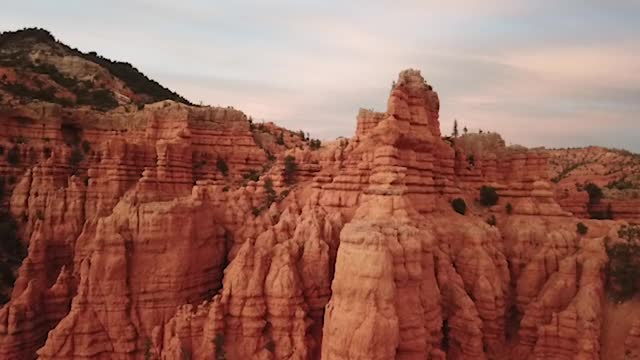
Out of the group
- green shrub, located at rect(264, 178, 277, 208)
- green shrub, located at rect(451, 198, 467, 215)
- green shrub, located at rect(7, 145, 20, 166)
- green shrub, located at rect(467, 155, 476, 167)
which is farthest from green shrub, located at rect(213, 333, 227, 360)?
green shrub, located at rect(7, 145, 20, 166)

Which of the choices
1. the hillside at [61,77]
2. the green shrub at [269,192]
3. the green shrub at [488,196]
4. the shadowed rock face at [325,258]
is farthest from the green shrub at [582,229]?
the hillside at [61,77]

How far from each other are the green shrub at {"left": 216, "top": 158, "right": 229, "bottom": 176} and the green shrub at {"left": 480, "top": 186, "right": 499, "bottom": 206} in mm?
17778

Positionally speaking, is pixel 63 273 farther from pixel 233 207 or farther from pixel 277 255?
pixel 277 255

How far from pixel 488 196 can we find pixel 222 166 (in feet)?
60.7

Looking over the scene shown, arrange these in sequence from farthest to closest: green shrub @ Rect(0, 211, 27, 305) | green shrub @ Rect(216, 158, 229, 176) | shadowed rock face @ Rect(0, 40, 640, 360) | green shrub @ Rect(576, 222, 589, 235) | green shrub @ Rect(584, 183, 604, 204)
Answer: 1. green shrub @ Rect(216, 158, 229, 176)
2. green shrub @ Rect(584, 183, 604, 204)
3. green shrub @ Rect(0, 211, 27, 305)
4. green shrub @ Rect(576, 222, 589, 235)
5. shadowed rock face @ Rect(0, 40, 640, 360)

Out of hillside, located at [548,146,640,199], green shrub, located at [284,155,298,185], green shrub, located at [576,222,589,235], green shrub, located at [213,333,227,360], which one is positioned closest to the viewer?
green shrub, located at [213,333,227,360]

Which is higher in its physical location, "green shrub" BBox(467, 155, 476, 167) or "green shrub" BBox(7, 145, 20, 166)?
"green shrub" BBox(467, 155, 476, 167)

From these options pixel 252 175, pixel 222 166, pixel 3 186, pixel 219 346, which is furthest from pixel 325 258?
pixel 3 186

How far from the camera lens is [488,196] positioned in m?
28.4

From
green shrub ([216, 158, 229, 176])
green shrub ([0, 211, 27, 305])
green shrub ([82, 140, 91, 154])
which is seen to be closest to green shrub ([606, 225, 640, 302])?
green shrub ([216, 158, 229, 176])

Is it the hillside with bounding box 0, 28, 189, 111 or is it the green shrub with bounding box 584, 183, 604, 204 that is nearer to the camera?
the green shrub with bounding box 584, 183, 604, 204

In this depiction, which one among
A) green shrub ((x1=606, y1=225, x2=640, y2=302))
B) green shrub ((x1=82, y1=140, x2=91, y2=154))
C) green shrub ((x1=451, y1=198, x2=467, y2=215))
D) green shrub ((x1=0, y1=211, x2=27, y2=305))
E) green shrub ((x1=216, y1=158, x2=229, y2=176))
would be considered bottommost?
green shrub ((x1=0, y1=211, x2=27, y2=305))

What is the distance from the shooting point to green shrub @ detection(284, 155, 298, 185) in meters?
30.6

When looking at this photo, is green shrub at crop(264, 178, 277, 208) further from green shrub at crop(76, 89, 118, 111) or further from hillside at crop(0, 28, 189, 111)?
green shrub at crop(76, 89, 118, 111)
